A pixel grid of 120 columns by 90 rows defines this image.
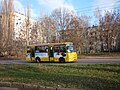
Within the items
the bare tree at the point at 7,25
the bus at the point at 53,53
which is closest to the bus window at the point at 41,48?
the bus at the point at 53,53

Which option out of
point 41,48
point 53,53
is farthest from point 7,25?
point 53,53

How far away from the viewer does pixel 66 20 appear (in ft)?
150

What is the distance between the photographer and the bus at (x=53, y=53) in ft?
87.1

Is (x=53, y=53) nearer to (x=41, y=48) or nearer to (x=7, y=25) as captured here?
(x=41, y=48)

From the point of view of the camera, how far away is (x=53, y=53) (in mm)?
27609

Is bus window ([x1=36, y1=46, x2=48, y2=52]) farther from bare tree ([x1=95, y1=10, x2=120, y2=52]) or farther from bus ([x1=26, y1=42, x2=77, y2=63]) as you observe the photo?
bare tree ([x1=95, y1=10, x2=120, y2=52])

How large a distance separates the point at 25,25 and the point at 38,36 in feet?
13.9

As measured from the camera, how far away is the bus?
26562 millimetres

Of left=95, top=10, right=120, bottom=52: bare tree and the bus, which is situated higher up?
left=95, top=10, right=120, bottom=52: bare tree

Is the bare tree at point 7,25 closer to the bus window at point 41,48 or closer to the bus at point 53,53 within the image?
the bus at point 53,53

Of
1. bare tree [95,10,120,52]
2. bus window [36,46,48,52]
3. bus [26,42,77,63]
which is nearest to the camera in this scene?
bus [26,42,77,63]

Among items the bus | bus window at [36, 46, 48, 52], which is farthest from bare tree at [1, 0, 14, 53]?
bus window at [36, 46, 48, 52]

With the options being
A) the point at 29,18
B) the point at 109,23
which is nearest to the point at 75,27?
the point at 109,23

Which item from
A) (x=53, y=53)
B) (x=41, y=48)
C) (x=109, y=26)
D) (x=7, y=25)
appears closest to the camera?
(x=53, y=53)
